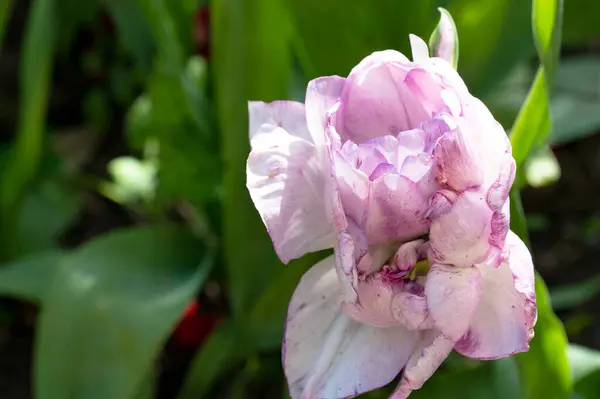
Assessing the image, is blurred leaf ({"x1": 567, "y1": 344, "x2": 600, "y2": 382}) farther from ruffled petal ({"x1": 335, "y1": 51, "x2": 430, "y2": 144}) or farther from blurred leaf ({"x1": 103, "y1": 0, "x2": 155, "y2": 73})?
blurred leaf ({"x1": 103, "y1": 0, "x2": 155, "y2": 73})

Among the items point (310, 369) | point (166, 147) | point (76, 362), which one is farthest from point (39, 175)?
point (310, 369)

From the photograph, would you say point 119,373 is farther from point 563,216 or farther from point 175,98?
point 563,216

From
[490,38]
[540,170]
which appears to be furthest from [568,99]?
[490,38]

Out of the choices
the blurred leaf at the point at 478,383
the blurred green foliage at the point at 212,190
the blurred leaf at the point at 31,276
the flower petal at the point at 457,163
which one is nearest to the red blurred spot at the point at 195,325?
the blurred green foliage at the point at 212,190

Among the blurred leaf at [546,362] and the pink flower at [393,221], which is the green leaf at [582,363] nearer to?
the blurred leaf at [546,362]

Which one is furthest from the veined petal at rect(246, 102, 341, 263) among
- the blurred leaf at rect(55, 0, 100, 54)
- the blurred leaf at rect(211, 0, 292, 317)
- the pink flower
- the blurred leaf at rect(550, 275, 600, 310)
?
the blurred leaf at rect(55, 0, 100, 54)

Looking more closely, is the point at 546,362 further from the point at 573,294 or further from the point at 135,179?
the point at 135,179

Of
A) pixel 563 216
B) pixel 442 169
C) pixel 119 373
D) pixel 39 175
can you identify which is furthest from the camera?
pixel 563 216
